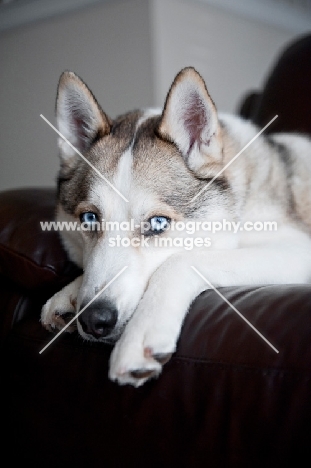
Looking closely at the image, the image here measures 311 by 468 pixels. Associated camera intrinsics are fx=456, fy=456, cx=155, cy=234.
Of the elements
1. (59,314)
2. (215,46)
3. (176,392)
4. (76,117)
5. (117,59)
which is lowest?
(176,392)

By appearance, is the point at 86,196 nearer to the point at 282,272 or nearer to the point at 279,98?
the point at 282,272

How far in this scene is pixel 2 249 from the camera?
145cm

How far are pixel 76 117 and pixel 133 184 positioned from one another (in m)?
0.41

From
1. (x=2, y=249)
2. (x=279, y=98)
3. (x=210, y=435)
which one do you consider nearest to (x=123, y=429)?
(x=210, y=435)

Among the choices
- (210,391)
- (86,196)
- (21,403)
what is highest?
(86,196)

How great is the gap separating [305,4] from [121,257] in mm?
3532

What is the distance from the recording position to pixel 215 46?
323 centimetres

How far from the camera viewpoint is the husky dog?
105 centimetres

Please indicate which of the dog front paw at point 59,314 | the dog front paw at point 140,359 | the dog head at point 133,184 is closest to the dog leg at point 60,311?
the dog front paw at point 59,314

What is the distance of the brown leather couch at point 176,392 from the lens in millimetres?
817

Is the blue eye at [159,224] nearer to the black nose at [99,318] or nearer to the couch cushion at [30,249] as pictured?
the black nose at [99,318]

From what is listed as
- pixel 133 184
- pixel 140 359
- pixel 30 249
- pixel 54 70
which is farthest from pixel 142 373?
pixel 54 70

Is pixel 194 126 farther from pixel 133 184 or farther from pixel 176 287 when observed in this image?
pixel 176 287

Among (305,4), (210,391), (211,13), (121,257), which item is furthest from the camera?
(305,4)
